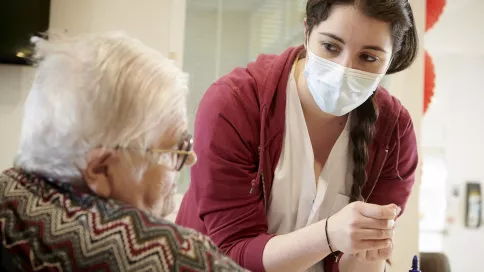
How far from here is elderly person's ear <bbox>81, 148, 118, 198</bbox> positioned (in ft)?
2.28

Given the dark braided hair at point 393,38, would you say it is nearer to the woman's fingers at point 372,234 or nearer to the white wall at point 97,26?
the woman's fingers at point 372,234

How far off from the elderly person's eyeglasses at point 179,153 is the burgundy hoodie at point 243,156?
27cm

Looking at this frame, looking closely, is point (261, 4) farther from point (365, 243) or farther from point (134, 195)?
point (134, 195)

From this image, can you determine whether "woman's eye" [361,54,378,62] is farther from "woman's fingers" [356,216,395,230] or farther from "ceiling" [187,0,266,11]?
"ceiling" [187,0,266,11]

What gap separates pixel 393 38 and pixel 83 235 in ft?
2.67

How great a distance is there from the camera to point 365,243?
0.99 m

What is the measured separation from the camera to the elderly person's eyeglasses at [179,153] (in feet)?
2.44

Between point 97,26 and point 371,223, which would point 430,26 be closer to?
point 97,26

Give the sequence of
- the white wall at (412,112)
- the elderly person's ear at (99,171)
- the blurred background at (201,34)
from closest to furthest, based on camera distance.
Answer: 1. the elderly person's ear at (99,171)
2. the blurred background at (201,34)
3. the white wall at (412,112)

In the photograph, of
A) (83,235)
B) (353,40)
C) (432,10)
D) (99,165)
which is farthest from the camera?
(432,10)

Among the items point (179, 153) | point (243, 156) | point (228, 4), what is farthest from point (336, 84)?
point (228, 4)

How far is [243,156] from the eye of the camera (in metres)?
1.09

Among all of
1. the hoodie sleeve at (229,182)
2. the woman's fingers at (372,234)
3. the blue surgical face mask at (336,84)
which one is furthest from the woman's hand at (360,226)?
the blue surgical face mask at (336,84)

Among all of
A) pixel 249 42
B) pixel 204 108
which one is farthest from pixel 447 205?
pixel 204 108
